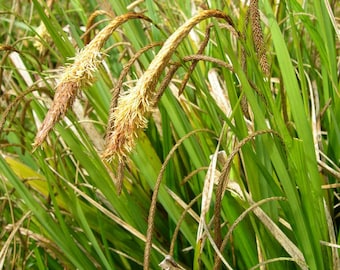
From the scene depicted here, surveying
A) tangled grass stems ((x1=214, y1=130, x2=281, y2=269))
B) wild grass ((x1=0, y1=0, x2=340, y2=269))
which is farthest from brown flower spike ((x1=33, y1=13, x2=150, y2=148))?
tangled grass stems ((x1=214, y1=130, x2=281, y2=269))

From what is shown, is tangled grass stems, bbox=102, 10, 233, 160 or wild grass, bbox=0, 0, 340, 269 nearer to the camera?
tangled grass stems, bbox=102, 10, 233, 160

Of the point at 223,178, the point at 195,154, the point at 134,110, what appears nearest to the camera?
A: the point at 134,110

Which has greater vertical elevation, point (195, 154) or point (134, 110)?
→ point (134, 110)

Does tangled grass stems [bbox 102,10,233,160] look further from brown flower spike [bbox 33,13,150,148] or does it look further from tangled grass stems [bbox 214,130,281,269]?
tangled grass stems [bbox 214,130,281,269]

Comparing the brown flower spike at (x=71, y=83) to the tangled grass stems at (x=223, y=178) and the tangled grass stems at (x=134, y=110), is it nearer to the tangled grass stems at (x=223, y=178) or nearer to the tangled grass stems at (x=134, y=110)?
the tangled grass stems at (x=134, y=110)

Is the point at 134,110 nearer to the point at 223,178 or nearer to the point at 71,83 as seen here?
the point at 71,83

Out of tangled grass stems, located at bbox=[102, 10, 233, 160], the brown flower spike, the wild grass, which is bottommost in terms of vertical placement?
the wild grass

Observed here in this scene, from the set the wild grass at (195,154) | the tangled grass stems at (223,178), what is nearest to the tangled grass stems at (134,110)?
the wild grass at (195,154)

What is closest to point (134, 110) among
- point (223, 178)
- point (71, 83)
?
point (71, 83)

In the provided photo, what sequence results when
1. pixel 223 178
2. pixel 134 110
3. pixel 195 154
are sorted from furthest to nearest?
pixel 195 154 < pixel 223 178 < pixel 134 110

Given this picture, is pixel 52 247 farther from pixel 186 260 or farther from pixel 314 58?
pixel 314 58
